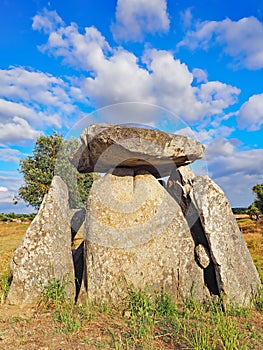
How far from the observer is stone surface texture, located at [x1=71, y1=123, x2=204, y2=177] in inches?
217

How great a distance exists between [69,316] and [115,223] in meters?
2.04

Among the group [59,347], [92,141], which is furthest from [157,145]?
[59,347]

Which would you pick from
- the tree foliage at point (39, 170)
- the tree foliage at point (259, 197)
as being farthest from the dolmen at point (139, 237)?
the tree foliage at point (259, 197)

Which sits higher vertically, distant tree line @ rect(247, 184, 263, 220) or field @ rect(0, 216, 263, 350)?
distant tree line @ rect(247, 184, 263, 220)

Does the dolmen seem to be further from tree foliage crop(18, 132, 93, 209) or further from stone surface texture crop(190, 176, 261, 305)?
tree foliage crop(18, 132, 93, 209)

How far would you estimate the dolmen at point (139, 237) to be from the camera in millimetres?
5680

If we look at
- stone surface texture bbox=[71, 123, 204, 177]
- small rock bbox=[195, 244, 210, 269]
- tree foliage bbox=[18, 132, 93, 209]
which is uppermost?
tree foliage bbox=[18, 132, 93, 209]

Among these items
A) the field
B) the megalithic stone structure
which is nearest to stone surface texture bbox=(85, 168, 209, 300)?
the megalithic stone structure

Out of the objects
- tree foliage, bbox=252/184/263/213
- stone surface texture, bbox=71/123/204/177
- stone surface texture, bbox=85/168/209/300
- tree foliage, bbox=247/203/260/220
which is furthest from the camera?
tree foliage, bbox=247/203/260/220

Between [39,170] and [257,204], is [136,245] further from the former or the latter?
[257,204]

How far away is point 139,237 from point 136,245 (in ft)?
0.57

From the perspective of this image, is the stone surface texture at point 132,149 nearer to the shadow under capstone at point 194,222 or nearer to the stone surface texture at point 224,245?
the shadow under capstone at point 194,222

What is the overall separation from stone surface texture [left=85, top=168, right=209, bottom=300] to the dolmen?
0.06 ft

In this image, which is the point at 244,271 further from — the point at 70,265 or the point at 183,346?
the point at 70,265
